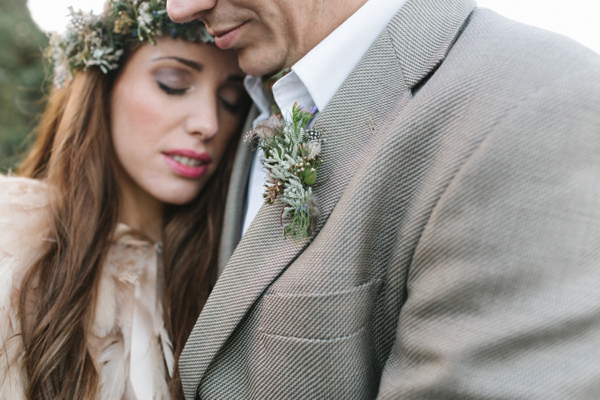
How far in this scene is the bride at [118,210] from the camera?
5.19 feet

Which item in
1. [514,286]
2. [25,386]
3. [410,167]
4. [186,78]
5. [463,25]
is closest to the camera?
[514,286]

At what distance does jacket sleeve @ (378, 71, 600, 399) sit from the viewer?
97cm

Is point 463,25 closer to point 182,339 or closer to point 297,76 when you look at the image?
point 297,76

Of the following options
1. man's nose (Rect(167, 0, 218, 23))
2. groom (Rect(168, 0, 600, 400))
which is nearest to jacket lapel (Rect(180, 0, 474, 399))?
groom (Rect(168, 0, 600, 400))

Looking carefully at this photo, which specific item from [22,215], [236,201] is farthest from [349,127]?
[22,215]

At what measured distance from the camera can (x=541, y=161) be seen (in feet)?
3.23

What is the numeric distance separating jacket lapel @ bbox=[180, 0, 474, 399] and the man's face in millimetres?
302

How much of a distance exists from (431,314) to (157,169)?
4.65ft

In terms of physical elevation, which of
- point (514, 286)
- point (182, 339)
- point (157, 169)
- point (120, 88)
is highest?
point (120, 88)

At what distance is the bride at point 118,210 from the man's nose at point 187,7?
29 centimetres

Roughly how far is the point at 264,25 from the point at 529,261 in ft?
3.86

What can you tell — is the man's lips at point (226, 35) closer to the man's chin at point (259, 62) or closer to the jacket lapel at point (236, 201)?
the man's chin at point (259, 62)

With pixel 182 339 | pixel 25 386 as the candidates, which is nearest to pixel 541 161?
pixel 182 339

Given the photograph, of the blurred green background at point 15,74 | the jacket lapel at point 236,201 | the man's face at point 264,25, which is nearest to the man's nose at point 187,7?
the man's face at point 264,25
